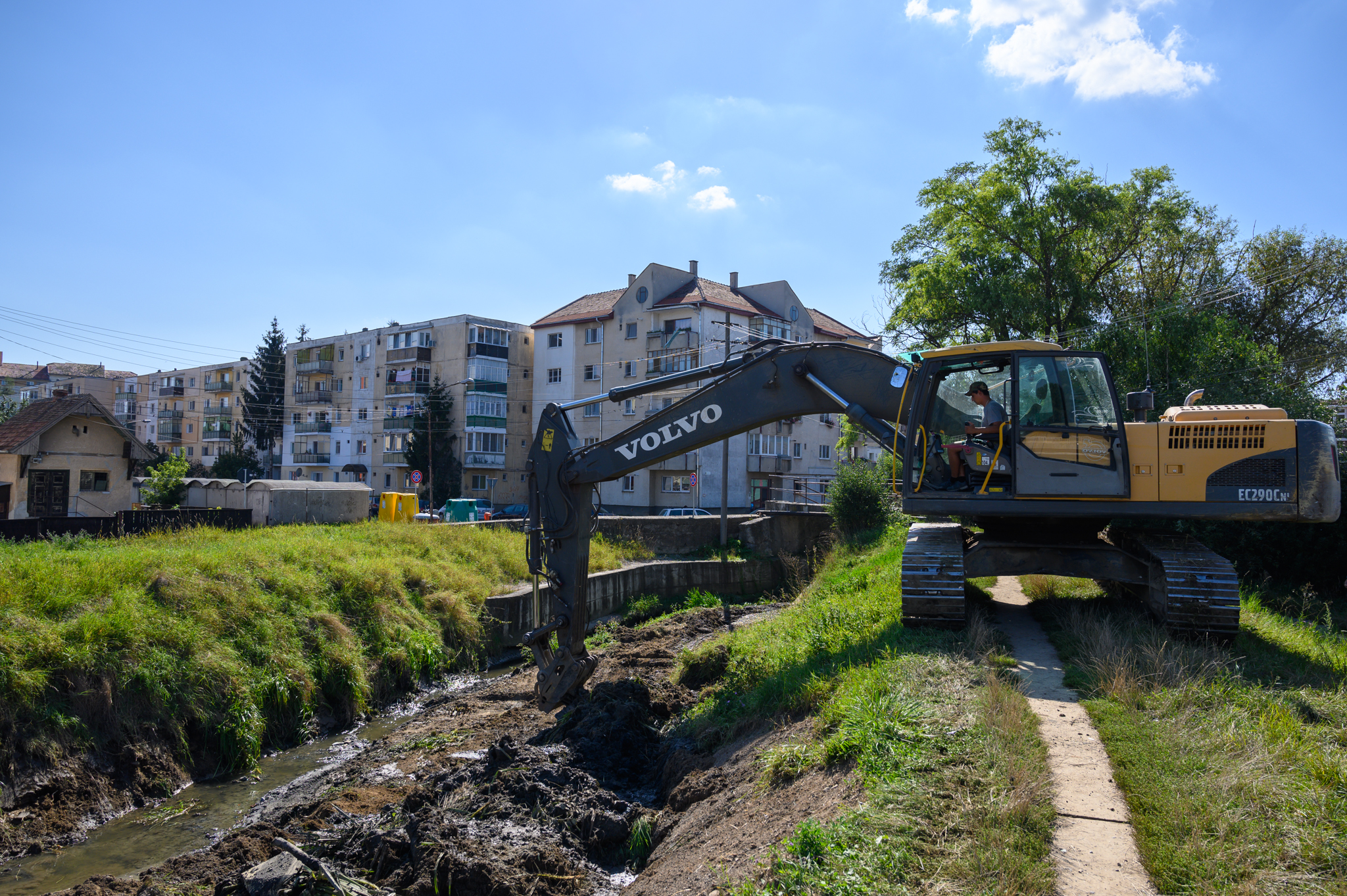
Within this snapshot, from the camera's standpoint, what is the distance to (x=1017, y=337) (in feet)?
80.7

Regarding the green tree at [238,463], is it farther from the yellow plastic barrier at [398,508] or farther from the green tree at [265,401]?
the yellow plastic barrier at [398,508]

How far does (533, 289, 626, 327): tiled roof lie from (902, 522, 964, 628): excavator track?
132 feet

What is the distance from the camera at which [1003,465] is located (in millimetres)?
8445

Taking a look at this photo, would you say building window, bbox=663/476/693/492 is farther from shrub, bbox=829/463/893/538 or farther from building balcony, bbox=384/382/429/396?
building balcony, bbox=384/382/429/396

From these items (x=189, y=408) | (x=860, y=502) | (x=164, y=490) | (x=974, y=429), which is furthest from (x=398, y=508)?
(x=189, y=408)

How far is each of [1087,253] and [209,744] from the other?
26.0 meters

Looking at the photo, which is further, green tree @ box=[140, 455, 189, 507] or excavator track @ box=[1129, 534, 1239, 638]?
green tree @ box=[140, 455, 189, 507]

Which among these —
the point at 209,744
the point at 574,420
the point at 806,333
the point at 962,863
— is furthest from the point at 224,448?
the point at 962,863

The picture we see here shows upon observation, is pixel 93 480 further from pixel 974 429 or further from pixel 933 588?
pixel 974 429

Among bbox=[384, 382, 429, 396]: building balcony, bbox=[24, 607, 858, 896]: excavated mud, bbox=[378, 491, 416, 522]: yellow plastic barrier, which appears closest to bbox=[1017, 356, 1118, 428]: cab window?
bbox=[24, 607, 858, 896]: excavated mud

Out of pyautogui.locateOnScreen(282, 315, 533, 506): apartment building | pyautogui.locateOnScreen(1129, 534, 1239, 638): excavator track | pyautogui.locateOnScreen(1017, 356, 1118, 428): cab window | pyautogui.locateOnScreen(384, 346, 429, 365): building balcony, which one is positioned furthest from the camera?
pyautogui.locateOnScreen(384, 346, 429, 365): building balcony

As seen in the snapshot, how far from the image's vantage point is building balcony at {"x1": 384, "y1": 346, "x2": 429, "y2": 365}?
54844mm

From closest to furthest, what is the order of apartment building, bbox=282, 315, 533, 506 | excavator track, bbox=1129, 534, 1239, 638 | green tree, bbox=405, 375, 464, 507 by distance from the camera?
excavator track, bbox=1129, 534, 1239, 638
green tree, bbox=405, 375, 464, 507
apartment building, bbox=282, 315, 533, 506

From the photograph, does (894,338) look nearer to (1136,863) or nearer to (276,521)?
(276,521)
